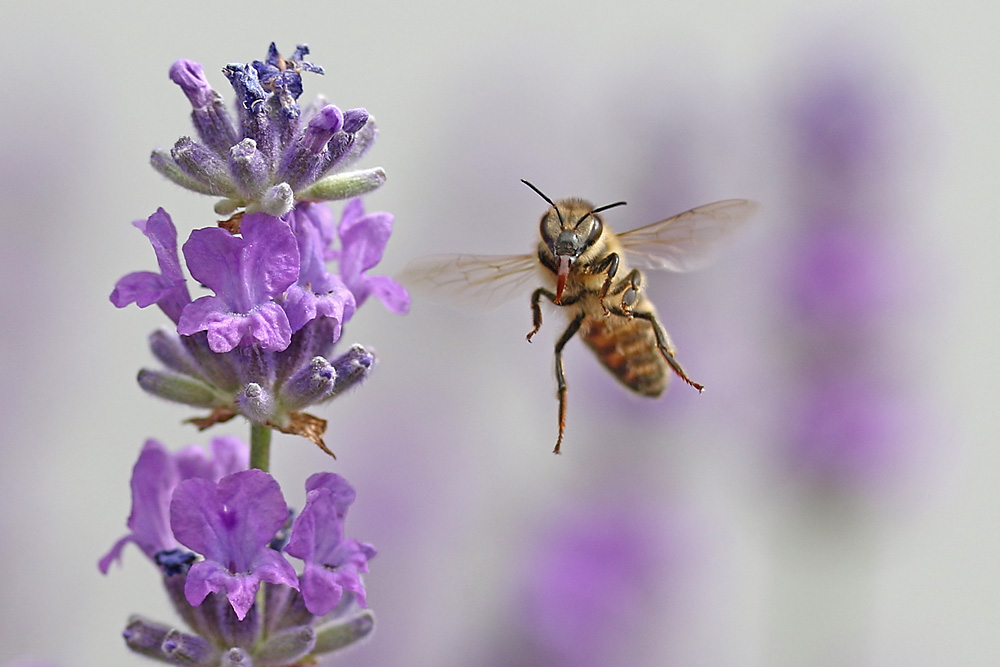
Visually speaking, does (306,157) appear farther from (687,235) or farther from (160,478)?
(687,235)

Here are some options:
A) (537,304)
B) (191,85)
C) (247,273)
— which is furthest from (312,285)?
(537,304)

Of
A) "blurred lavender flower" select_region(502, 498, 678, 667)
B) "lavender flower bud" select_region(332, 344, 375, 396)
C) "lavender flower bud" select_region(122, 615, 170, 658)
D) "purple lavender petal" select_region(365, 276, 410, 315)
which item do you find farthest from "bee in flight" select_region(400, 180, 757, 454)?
"blurred lavender flower" select_region(502, 498, 678, 667)

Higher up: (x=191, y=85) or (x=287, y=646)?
(x=191, y=85)

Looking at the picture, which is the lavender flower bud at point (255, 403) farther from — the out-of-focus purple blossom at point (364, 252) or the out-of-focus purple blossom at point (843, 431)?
the out-of-focus purple blossom at point (843, 431)

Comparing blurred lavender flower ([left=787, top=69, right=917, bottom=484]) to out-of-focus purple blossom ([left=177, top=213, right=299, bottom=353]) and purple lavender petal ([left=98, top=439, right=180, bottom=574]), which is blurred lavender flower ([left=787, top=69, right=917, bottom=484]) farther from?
out-of-focus purple blossom ([left=177, top=213, right=299, bottom=353])

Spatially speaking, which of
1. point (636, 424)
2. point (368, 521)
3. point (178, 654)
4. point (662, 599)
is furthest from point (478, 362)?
point (178, 654)

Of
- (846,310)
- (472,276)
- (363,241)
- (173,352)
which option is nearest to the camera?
(173,352)

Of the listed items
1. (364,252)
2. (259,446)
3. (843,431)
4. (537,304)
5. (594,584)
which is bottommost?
(594,584)

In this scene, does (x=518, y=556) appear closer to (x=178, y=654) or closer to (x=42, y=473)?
(x=42, y=473)

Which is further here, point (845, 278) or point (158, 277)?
point (845, 278)
